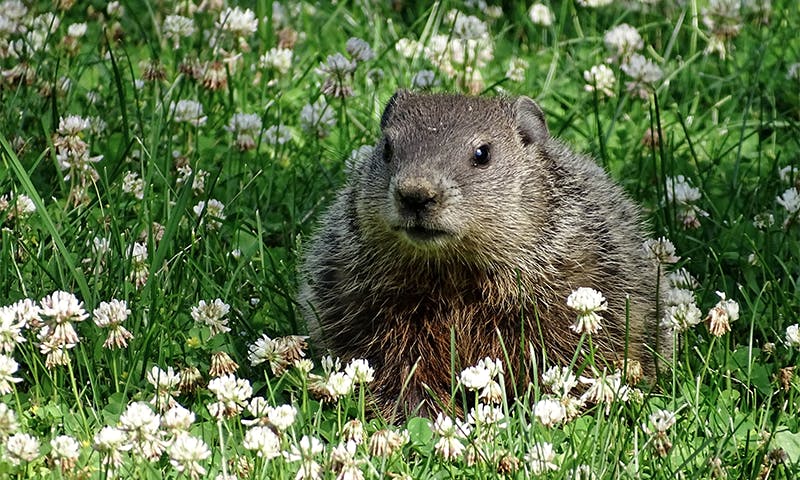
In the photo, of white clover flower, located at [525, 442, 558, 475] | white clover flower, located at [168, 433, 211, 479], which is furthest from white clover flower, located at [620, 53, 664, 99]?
white clover flower, located at [168, 433, 211, 479]

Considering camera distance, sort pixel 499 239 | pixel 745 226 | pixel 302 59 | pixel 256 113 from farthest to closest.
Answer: pixel 302 59 < pixel 256 113 < pixel 745 226 < pixel 499 239

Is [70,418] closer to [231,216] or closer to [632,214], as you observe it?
[231,216]

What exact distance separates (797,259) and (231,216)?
2.58m

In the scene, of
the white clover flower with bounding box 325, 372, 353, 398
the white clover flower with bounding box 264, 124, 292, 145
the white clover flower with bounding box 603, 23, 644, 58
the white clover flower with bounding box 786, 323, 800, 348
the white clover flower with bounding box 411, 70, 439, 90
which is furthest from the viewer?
the white clover flower with bounding box 603, 23, 644, 58

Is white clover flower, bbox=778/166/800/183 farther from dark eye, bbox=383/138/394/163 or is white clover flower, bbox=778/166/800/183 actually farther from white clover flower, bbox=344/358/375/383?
white clover flower, bbox=344/358/375/383

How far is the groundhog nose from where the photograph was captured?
184 inches

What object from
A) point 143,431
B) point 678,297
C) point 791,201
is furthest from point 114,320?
point 791,201

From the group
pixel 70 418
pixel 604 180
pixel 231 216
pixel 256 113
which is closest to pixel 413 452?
pixel 70 418

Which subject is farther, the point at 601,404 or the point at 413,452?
the point at 413,452

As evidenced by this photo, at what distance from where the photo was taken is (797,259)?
599 centimetres

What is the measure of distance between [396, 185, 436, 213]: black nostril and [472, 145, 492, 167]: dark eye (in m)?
0.44

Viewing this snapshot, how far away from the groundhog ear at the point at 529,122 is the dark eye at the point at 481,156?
0.34 meters

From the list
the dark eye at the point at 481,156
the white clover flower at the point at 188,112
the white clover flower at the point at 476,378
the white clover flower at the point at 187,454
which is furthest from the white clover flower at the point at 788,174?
the white clover flower at the point at 187,454

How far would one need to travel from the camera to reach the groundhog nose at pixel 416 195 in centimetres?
468
